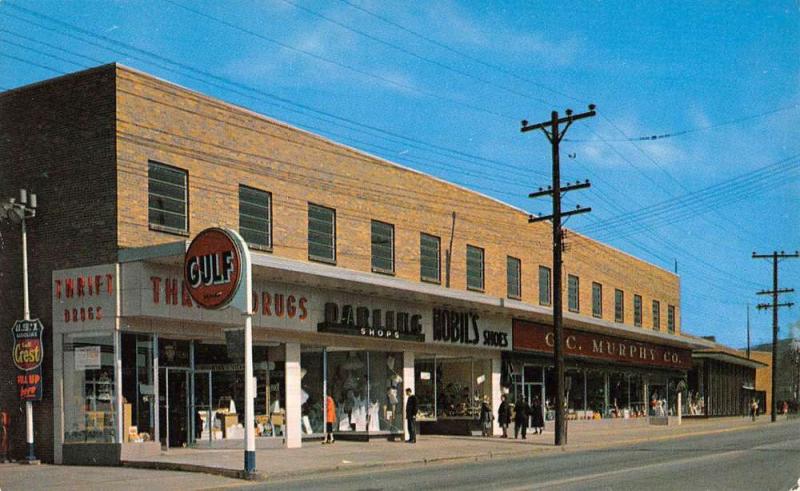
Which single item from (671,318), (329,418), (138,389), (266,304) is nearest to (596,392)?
(671,318)

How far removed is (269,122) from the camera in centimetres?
2942

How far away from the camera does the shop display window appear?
24.6 metres

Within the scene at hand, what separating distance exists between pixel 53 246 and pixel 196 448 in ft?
21.3

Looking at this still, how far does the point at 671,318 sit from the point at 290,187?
42.3m

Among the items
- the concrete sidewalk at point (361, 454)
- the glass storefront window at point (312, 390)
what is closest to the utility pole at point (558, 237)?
the concrete sidewalk at point (361, 454)

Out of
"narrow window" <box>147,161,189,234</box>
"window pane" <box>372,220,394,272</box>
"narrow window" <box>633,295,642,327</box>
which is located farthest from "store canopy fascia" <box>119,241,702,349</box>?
"narrow window" <box>633,295,642,327</box>

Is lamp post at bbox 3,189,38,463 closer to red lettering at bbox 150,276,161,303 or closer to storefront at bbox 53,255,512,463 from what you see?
storefront at bbox 53,255,512,463

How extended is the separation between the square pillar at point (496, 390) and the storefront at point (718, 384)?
30757mm

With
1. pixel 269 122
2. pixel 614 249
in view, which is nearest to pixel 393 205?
pixel 269 122

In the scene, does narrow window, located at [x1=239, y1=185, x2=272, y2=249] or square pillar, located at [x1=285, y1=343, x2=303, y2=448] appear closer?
narrow window, located at [x1=239, y1=185, x2=272, y2=249]

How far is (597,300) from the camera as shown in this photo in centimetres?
5372

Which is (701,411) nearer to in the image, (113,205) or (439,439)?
(439,439)

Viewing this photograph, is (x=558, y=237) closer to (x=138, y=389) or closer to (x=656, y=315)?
(x=138, y=389)

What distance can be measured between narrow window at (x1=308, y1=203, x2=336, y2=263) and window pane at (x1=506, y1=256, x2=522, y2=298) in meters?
13.2
